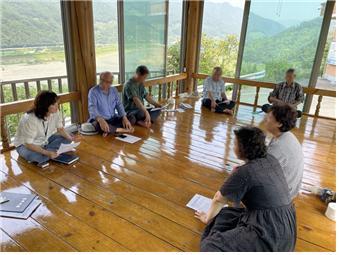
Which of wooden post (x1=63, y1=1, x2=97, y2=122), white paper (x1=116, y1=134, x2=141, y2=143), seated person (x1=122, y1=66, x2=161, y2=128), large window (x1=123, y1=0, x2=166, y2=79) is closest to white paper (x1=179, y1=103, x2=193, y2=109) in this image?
large window (x1=123, y1=0, x2=166, y2=79)

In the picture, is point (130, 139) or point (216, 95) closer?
point (130, 139)

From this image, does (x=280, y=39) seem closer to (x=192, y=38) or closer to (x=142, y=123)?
(x=192, y=38)

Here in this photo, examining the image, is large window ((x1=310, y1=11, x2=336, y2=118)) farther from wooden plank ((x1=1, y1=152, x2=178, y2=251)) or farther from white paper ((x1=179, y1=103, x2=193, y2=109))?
wooden plank ((x1=1, y1=152, x2=178, y2=251))

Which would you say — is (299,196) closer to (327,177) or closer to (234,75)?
(327,177)

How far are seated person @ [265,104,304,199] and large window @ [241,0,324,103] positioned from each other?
137 inches

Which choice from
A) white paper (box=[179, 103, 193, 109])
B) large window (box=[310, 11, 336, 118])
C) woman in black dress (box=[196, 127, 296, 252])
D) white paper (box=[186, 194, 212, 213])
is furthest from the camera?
white paper (box=[179, 103, 193, 109])

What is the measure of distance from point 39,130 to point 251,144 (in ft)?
6.49

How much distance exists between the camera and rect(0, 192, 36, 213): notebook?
1.76 meters

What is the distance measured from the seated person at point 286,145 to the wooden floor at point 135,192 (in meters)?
0.42

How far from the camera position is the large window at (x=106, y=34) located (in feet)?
11.4

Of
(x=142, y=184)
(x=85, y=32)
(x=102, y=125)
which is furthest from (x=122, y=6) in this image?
(x=142, y=184)

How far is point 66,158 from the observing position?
8.16 feet

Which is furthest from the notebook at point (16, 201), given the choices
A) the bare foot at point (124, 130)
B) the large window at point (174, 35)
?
the large window at point (174, 35)

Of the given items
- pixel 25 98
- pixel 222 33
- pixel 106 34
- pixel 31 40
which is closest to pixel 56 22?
pixel 31 40
